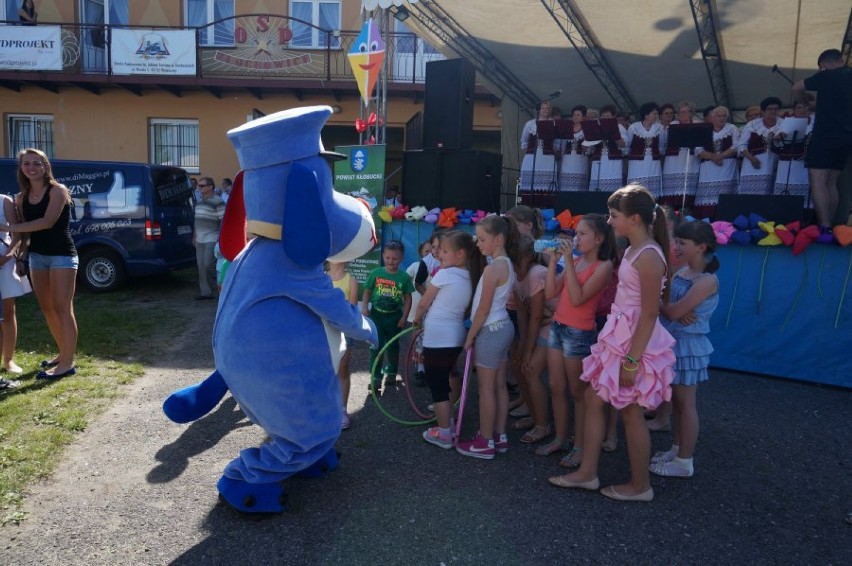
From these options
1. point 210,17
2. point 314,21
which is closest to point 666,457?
point 314,21

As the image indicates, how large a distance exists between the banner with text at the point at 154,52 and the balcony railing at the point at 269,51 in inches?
19.7

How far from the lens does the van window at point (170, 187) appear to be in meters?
9.36

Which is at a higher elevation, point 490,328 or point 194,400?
point 490,328

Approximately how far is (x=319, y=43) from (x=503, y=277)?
12.7m

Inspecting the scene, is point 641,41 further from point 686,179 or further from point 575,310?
Answer: point 575,310

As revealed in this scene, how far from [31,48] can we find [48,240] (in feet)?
39.7

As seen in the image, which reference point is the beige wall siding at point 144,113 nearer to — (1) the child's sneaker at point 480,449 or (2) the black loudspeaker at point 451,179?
(2) the black loudspeaker at point 451,179

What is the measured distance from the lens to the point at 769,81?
10.0 m

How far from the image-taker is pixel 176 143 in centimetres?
1509

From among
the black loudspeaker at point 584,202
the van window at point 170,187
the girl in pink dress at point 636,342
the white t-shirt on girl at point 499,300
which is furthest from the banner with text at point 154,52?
the girl in pink dress at point 636,342

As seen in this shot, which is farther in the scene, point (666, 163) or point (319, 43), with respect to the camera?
point (319, 43)

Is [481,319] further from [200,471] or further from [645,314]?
[200,471]

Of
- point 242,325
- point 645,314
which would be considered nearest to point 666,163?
point 645,314

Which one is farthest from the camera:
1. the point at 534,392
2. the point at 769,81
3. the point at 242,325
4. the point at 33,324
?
the point at 769,81
